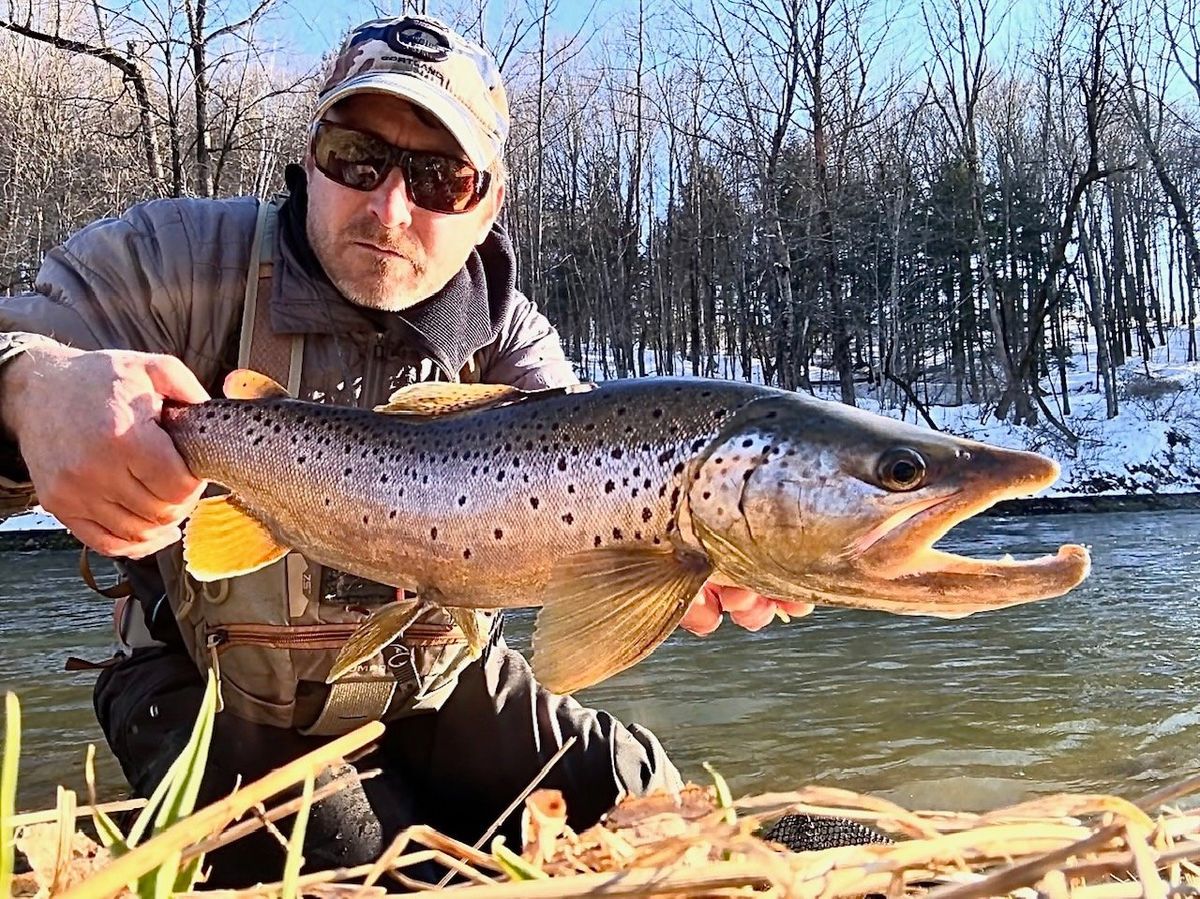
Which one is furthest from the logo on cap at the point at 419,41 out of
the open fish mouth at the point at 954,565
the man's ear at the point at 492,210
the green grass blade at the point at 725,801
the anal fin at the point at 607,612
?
the green grass blade at the point at 725,801

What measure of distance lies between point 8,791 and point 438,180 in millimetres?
2471

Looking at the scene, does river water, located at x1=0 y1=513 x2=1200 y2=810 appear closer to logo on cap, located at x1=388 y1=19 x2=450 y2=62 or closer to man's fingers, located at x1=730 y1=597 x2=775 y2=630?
man's fingers, located at x1=730 y1=597 x2=775 y2=630

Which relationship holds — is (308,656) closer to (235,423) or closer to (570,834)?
(235,423)

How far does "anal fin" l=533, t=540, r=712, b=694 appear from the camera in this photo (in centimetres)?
179

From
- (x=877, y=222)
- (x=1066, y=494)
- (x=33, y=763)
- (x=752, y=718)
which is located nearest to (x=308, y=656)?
(x=33, y=763)

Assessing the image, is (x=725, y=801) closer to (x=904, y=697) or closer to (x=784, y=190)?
(x=904, y=697)

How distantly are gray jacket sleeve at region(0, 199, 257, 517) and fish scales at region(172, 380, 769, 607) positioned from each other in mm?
1012

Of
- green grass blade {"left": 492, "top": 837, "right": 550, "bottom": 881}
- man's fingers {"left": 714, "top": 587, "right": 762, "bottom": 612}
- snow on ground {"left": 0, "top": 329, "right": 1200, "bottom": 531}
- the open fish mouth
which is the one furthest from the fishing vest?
snow on ground {"left": 0, "top": 329, "right": 1200, "bottom": 531}

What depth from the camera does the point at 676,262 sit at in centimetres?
3759

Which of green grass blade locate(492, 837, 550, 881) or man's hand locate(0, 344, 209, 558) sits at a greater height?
man's hand locate(0, 344, 209, 558)

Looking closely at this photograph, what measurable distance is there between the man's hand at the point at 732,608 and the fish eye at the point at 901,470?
0.70m

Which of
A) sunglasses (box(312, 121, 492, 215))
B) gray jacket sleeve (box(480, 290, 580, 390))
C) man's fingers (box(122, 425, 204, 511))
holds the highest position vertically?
sunglasses (box(312, 121, 492, 215))

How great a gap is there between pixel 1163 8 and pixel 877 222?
9505 mm

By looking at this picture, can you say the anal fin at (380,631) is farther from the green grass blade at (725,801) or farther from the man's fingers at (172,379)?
the green grass blade at (725,801)
